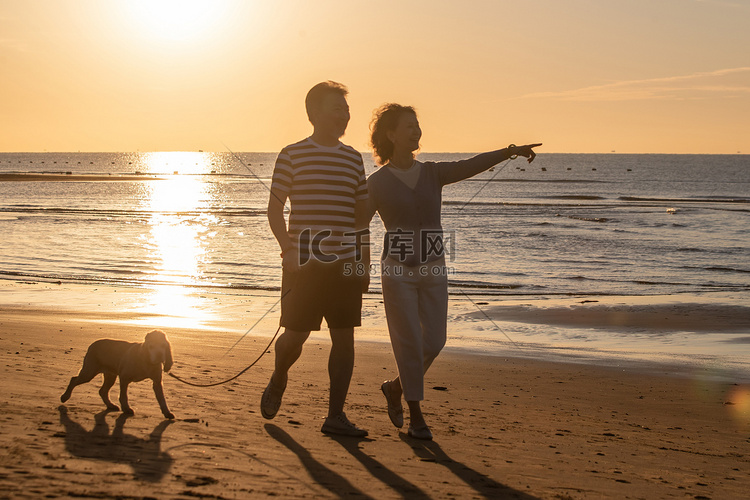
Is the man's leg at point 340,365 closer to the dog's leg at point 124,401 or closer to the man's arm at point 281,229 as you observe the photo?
the man's arm at point 281,229

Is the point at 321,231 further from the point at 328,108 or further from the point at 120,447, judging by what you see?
the point at 120,447

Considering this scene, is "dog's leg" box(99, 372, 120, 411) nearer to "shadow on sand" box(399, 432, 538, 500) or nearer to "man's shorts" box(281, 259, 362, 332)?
"man's shorts" box(281, 259, 362, 332)

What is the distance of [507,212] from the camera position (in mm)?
41312

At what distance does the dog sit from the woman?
4.49 ft

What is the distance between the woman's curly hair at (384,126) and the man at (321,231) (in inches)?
12.6

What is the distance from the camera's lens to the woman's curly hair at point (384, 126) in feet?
14.9

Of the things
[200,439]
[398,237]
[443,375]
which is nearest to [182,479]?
[200,439]

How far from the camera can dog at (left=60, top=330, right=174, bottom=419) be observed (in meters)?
4.34

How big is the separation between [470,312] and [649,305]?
3.32 meters

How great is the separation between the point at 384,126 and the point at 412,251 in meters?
0.83

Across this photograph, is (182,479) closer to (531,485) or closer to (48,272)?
(531,485)

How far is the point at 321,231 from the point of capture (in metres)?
4.22

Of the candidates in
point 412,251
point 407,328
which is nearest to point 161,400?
point 407,328

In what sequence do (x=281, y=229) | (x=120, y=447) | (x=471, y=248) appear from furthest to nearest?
1. (x=471, y=248)
2. (x=281, y=229)
3. (x=120, y=447)
